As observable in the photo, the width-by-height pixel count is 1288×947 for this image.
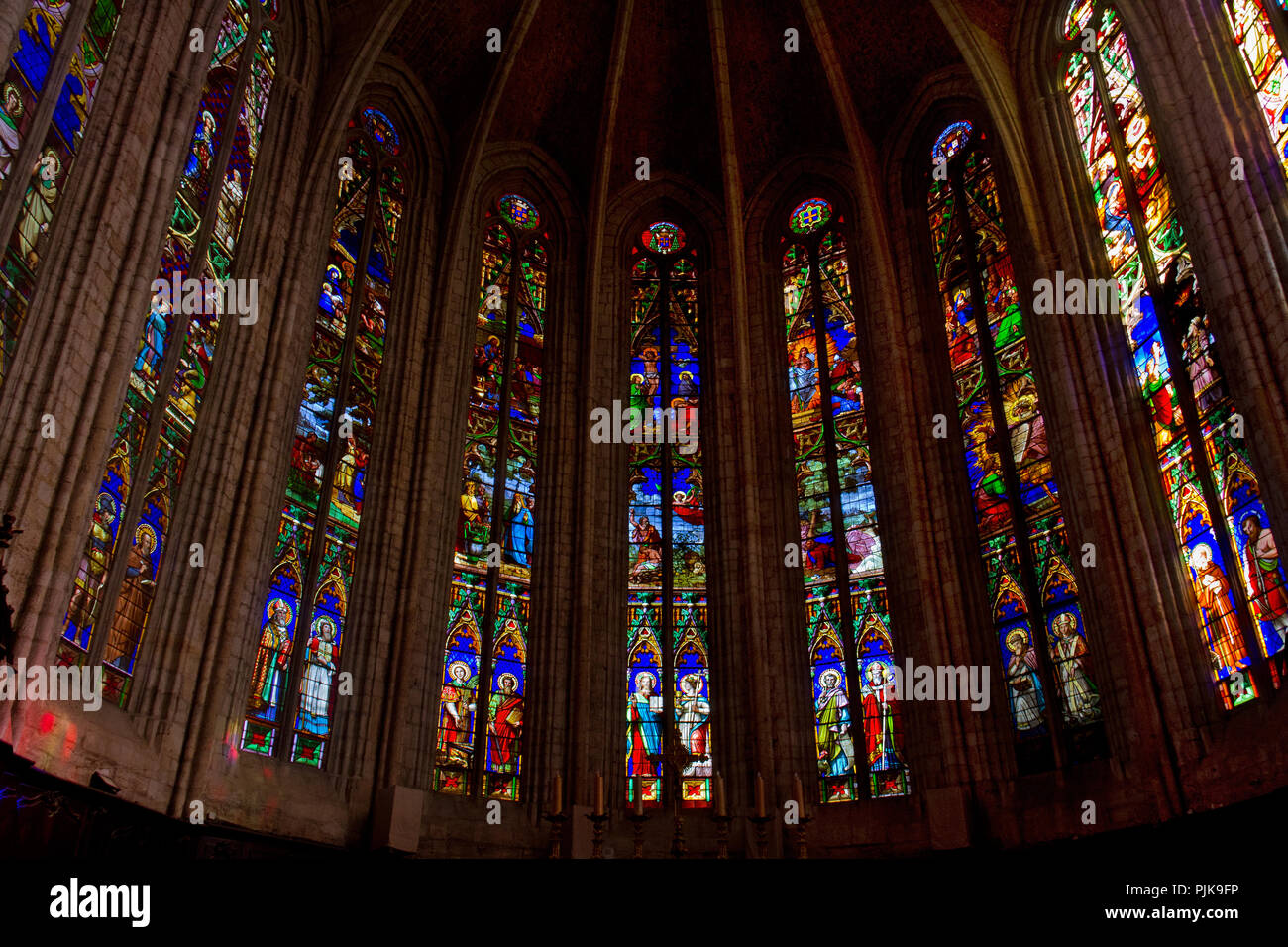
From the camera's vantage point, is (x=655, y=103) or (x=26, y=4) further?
(x=655, y=103)

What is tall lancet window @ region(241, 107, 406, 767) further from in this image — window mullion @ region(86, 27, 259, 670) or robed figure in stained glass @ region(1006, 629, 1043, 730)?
robed figure in stained glass @ region(1006, 629, 1043, 730)

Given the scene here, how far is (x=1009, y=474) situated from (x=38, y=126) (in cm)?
1054

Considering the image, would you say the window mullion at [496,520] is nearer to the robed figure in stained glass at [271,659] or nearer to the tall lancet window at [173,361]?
the robed figure in stained glass at [271,659]

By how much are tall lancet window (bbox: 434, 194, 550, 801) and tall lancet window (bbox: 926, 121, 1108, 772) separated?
5.58 meters

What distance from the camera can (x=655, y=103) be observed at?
57.5ft

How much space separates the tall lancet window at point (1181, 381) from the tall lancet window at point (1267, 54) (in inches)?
45.0

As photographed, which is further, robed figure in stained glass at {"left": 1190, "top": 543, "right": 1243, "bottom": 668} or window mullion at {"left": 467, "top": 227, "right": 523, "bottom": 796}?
window mullion at {"left": 467, "top": 227, "right": 523, "bottom": 796}

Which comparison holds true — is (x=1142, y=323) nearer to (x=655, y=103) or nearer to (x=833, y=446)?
(x=833, y=446)

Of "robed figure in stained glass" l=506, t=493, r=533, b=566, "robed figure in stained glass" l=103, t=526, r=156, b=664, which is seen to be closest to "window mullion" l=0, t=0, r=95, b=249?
"robed figure in stained glass" l=103, t=526, r=156, b=664

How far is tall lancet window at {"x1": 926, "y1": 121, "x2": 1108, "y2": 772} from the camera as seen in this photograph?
12.4 metres

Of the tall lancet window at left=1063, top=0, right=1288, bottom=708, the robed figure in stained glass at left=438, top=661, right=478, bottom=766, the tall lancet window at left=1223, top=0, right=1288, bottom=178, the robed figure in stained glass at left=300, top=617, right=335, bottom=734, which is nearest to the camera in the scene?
the tall lancet window at left=1223, top=0, right=1288, bottom=178

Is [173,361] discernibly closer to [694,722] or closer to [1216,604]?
[694,722]
